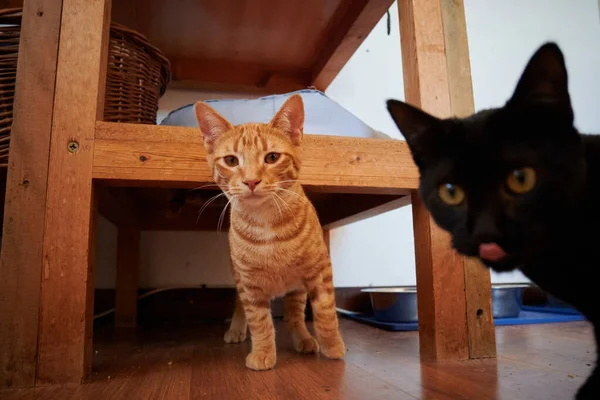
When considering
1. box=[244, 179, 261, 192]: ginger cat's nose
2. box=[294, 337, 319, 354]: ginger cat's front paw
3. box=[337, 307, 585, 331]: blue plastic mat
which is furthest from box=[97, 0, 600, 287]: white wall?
box=[244, 179, 261, 192]: ginger cat's nose

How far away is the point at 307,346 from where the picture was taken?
1399 millimetres

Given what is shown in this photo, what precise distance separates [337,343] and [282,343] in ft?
1.27

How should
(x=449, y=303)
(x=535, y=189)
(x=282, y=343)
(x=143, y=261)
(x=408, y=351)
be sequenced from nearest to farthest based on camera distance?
(x=535, y=189) < (x=449, y=303) < (x=408, y=351) < (x=282, y=343) < (x=143, y=261)

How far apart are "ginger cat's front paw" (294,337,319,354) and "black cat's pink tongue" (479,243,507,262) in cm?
85

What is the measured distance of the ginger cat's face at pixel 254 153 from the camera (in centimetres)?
116

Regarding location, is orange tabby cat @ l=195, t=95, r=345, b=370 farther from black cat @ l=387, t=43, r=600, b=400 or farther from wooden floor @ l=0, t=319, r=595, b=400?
black cat @ l=387, t=43, r=600, b=400

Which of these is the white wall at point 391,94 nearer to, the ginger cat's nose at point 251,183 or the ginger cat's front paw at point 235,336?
the ginger cat's front paw at point 235,336

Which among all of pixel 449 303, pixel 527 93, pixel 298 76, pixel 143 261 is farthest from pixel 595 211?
pixel 143 261

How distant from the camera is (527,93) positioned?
69cm

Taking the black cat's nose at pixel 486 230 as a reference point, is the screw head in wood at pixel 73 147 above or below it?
above

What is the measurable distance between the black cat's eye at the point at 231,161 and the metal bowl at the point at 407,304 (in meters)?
1.13

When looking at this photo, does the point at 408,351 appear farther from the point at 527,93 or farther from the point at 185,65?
the point at 185,65

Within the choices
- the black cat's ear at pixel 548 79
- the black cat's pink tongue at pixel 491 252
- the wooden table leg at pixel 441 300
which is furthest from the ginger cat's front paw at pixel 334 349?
the black cat's ear at pixel 548 79

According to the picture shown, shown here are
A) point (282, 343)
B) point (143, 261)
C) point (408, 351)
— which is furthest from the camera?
point (143, 261)
